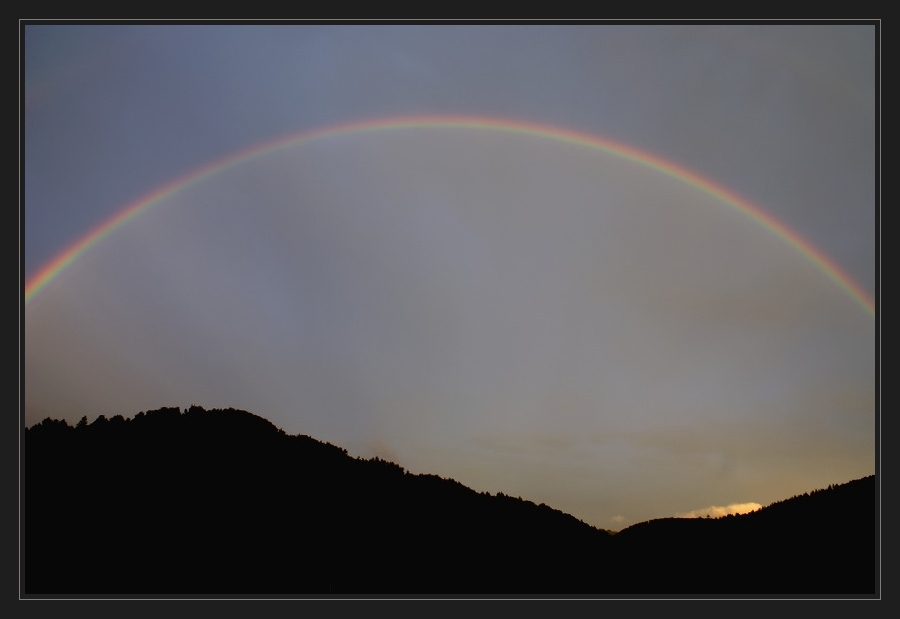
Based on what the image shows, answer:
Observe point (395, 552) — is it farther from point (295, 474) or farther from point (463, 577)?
point (295, 474)

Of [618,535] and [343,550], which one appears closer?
[343,550]

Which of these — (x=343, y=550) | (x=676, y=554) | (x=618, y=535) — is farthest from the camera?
(x=618, y=535)

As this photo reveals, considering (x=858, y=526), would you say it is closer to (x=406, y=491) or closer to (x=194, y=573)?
(x=406, y=491)

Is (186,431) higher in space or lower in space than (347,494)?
higher

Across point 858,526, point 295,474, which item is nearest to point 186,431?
point 295,474

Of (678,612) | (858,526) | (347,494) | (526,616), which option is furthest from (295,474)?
(858,526)

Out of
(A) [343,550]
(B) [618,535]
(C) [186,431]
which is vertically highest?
(C) [186,431]

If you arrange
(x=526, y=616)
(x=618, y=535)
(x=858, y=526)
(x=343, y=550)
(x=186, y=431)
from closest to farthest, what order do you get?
(x=526, y=616) → (x=858, y=526) → (x=343, y=550) → (x=186, y=431) → (x=618, y=535)
